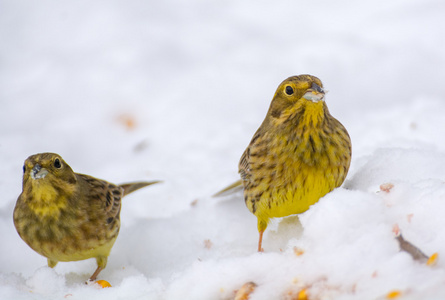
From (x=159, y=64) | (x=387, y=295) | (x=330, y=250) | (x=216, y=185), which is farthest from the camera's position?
(x=159, y=64)

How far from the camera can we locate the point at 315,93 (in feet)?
10.5

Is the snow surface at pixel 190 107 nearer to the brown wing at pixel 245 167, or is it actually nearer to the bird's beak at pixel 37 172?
the brown wing at pixel 245 167

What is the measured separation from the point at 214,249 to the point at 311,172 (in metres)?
1.04

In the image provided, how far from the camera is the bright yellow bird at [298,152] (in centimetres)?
337

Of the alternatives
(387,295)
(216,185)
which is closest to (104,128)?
(216,185)

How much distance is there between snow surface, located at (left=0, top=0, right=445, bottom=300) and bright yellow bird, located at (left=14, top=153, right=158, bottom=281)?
25 centimetres

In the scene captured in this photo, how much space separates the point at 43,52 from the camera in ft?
21.6

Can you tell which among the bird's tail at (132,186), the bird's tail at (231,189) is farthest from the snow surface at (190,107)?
the bird's tail at (132,186)

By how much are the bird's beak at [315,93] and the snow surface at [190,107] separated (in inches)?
23.3

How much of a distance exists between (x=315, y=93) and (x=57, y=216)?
5.98 feet

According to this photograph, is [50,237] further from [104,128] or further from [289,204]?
[104,128]

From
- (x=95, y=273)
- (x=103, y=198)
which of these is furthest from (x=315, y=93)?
(x=95, y=273)

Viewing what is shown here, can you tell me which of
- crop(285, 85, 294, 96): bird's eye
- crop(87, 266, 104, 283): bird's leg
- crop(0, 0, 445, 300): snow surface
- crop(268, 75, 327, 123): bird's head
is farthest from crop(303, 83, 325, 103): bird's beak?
crop(87, 266, 104, 283): bird's leg

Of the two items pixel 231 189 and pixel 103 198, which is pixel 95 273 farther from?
pixel 231 189
